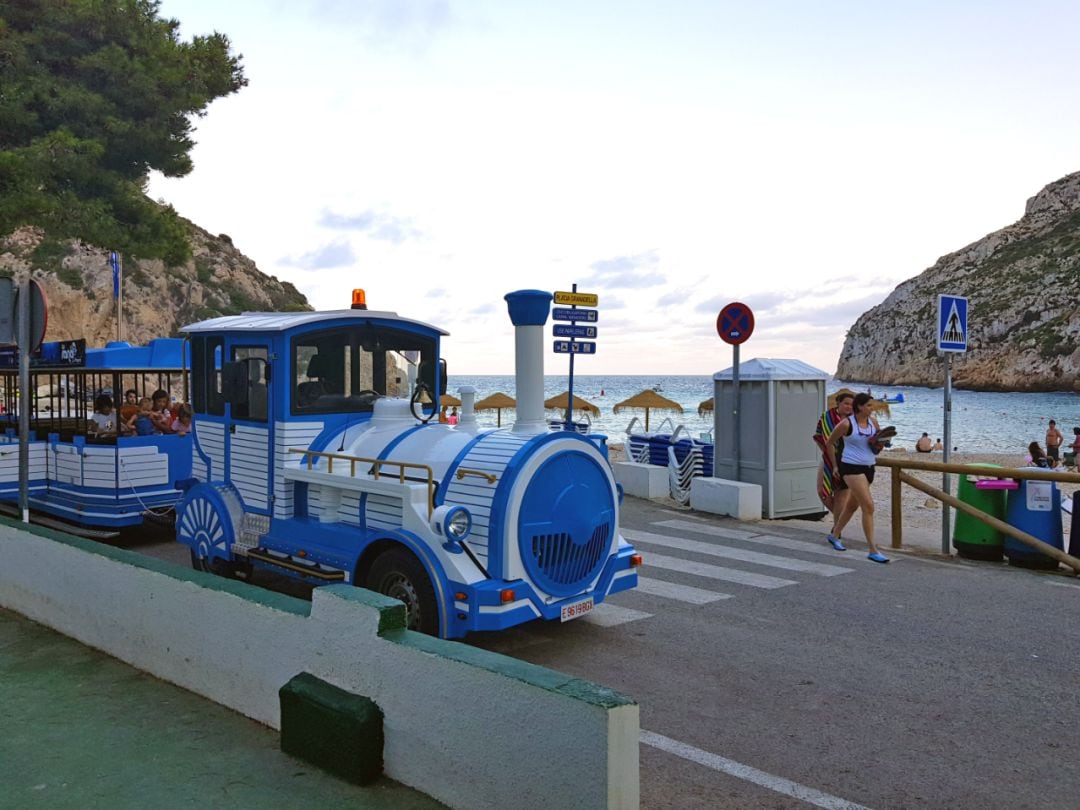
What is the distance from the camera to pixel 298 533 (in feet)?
21.9

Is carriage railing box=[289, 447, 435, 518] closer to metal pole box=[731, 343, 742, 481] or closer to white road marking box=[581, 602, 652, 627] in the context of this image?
white road marking box=[581, 602, 652, 627]

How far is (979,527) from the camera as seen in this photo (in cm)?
945

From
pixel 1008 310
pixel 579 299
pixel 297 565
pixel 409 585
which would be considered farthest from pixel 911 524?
pixel 1008 310

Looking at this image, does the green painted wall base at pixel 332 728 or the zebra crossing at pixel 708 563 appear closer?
the green painted wall base at pixel 332 728

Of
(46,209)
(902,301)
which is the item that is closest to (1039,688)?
(46,209)

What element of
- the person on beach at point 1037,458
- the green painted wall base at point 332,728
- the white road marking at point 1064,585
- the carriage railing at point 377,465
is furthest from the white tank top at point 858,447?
the person on beach at point 1037,458

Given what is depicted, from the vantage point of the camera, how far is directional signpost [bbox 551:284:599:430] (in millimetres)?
12711

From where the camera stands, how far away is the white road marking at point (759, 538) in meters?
9.89

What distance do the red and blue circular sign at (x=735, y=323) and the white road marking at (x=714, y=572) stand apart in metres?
3.82

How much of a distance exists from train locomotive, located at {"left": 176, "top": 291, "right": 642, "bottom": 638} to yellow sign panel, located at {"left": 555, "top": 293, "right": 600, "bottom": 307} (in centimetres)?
530

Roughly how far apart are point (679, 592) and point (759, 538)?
2.95 meters

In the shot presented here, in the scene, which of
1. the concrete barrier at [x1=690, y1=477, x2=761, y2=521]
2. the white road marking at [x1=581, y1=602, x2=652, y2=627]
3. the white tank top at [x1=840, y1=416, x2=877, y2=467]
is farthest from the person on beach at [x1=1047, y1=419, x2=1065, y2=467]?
the white road marking at [x1=581, y1=602, x2=652, y2=627]

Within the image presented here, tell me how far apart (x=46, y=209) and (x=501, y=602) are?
56.2 feet

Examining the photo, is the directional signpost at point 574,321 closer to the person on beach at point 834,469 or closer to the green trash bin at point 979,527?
the person on beach at point 834,469
